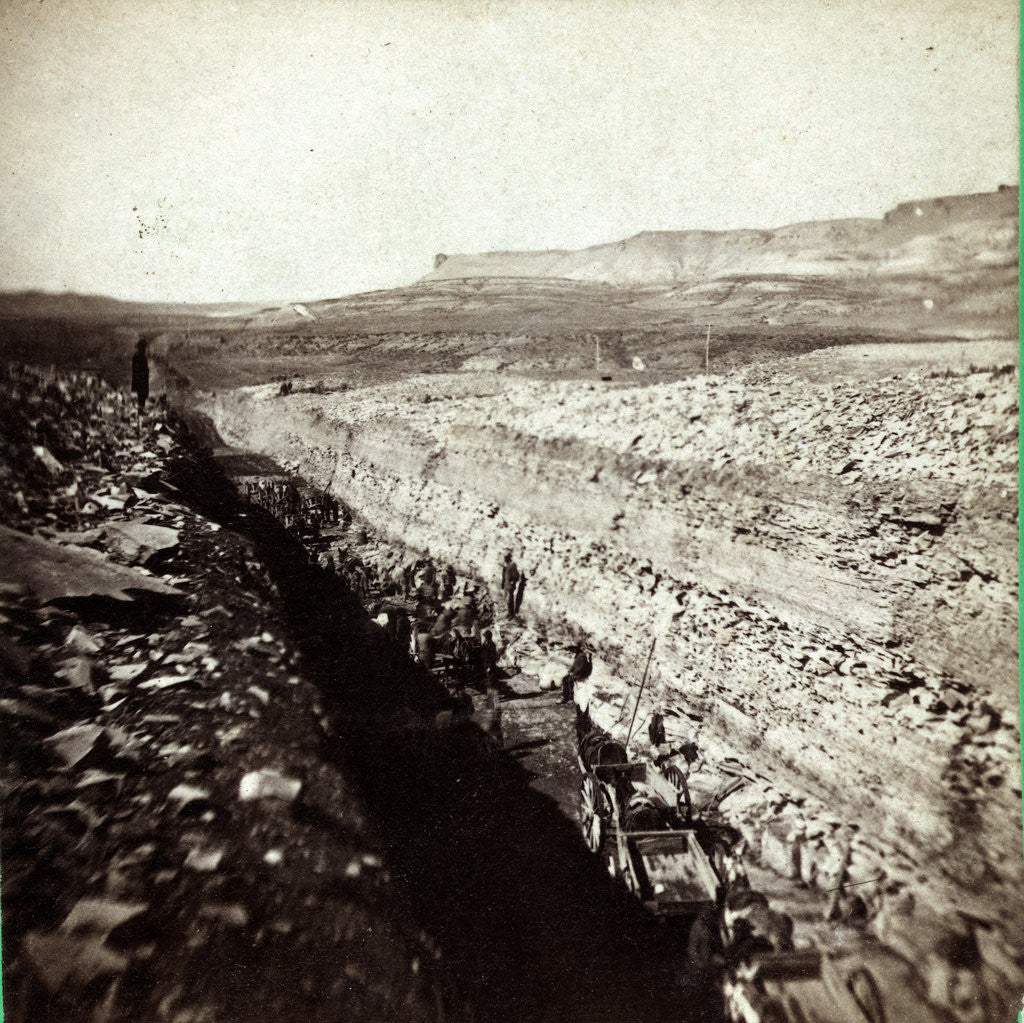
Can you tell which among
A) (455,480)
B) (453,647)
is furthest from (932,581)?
(455,480)

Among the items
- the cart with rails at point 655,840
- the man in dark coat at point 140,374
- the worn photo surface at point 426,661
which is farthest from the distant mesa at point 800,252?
the cart with rails at point 655,840

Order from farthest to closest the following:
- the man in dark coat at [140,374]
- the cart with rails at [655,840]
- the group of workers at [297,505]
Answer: the group of workers at [297,505] → the man in dark coat at [140,374] → the cart with rails at [655,840]

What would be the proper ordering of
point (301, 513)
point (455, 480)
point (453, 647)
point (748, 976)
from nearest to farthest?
point (748, 976), point (453, 647), point (301, 513), point (455, 480)

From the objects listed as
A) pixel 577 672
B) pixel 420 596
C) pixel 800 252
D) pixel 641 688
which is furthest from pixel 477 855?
pixel 800 252

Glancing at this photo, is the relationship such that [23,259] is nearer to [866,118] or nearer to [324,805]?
[324,805]

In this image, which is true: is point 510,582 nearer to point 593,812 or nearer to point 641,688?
point 641,688

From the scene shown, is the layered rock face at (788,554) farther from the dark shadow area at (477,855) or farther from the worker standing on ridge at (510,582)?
the dark shadow area at (477,855)
